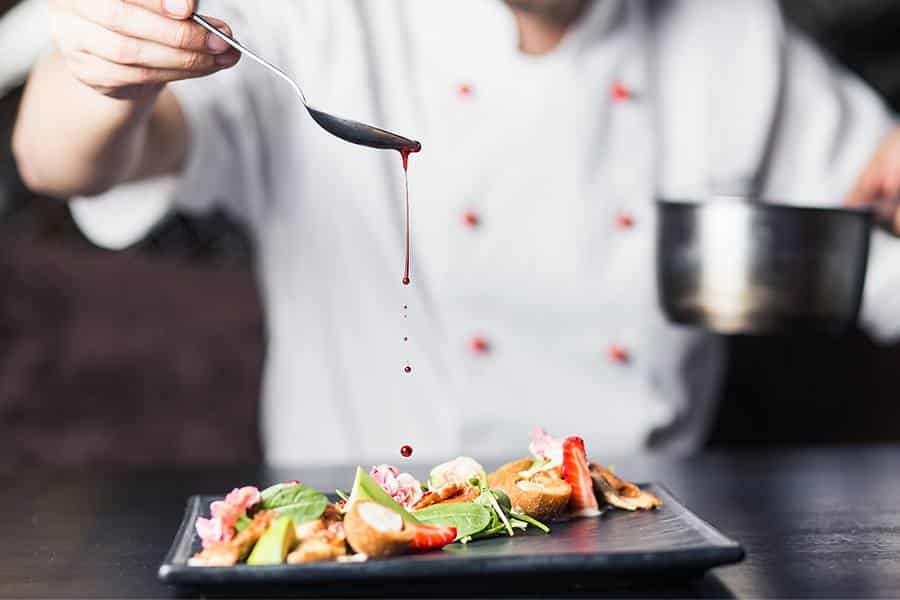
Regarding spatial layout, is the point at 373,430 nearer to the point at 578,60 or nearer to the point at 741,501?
the point at 578,60

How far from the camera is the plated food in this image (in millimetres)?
817

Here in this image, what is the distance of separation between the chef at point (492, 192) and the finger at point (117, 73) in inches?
28.9

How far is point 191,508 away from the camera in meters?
1.08

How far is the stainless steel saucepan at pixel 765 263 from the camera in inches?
52.7

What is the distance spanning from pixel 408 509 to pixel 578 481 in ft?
0.51

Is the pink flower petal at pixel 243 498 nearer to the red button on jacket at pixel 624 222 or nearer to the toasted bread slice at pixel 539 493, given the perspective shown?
the toasted bread slice at pixel 539 493

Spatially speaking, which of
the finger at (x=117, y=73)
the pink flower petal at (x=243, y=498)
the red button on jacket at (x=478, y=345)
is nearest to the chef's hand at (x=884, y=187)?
the red button on jacket at (x=478, y=345)

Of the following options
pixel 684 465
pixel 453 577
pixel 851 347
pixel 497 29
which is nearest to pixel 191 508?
pixel 453 577

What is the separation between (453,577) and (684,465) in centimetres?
77

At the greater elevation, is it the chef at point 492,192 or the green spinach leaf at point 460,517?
the chef at point 492,192

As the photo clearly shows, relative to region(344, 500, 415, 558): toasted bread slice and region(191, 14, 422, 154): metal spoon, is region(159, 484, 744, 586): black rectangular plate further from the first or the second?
region(191, 14, 422, 154): metal spoon

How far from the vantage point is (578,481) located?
1.04 metres

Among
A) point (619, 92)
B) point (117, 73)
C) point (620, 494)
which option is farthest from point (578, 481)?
point (619, 92)

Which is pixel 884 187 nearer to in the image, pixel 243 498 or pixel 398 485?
pixel 398 485
